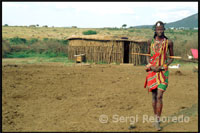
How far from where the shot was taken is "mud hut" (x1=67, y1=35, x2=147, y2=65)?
17.5m

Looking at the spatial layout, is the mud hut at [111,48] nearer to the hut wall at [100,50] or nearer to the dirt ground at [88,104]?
the hut wall at [100,50]

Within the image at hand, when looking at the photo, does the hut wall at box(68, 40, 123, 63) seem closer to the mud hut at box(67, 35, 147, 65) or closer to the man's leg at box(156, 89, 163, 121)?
the mud hut at box(67, 35, 147, 65)

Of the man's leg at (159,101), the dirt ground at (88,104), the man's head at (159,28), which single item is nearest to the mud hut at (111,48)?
the dirt ground at (88,104)

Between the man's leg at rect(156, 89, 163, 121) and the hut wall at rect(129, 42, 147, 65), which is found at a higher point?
the hut wall at rect(129, 42, 147, 65)

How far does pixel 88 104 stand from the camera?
7.17 meters

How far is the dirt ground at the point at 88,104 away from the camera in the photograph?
18.0ft

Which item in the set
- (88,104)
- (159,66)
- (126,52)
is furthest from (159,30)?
(126,52)

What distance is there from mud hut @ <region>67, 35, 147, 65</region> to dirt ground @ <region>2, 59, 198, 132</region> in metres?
6.37

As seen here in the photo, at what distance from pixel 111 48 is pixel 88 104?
10795 millimetres

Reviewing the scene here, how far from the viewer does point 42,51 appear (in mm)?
23750

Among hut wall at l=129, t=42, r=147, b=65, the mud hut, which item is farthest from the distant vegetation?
hut wall at l=129, t=42, r=147, b=65

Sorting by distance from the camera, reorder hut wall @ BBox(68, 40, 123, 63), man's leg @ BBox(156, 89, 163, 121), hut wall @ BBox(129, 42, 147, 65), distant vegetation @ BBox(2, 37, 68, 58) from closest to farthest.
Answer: man's leg @ BBox(156, 89, 163, 121)
hut wall @ BBox(129, 42, 147, 65)
hut wall @ BBox(68, 40, 123, 63)
distant vegetation @ BBox(2, 37, 68, 58)

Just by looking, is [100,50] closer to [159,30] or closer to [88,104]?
[88,104]
